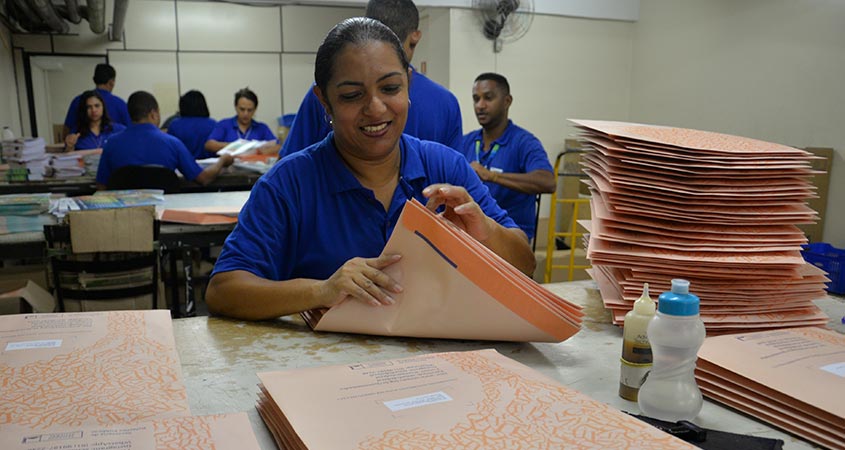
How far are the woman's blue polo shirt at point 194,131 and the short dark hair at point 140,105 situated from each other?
173cm

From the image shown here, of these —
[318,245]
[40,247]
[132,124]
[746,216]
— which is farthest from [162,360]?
[132,124]

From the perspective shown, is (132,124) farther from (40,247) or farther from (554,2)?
(554,2)

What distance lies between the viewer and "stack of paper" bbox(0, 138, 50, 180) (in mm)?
4219

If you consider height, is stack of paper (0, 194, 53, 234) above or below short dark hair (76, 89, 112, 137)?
below

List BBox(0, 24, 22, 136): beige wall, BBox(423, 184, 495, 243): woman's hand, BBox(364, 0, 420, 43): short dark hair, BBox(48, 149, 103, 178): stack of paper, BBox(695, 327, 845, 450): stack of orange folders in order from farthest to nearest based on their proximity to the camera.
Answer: BBox(0, 24, 22, 136): beige wall
BBox(48, 149, 103, 178): stack of paper
BBox(364, 0, 420, 43): short dark hair
BBox(423, 184, 495, 243): woman's hand
BBox(695, 327, 845, 450): stack of orange folders

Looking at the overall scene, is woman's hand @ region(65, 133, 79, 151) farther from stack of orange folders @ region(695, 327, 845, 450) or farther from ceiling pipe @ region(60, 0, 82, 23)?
stack of orange folders @ region(695, 327, 845, 450)

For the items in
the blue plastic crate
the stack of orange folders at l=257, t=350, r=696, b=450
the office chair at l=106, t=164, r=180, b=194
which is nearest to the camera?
the stack of orange folders at l=257, t=350, r=696, b=450

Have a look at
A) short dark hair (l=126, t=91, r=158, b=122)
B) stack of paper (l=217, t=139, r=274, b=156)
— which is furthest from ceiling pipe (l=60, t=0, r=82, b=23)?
short dark hair (l=126, t=91, r=158, b=122)

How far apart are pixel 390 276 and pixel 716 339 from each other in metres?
0.57

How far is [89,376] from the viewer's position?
884 millimetres

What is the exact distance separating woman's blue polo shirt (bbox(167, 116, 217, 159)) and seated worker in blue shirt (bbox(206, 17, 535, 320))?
468cm

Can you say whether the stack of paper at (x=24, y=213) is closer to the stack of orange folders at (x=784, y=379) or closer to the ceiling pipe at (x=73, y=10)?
the stack of orange folders at (x=784, y=379)

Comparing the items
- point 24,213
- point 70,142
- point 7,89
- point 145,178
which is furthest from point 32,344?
point 7,89

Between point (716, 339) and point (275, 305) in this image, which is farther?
point (275, 305)
